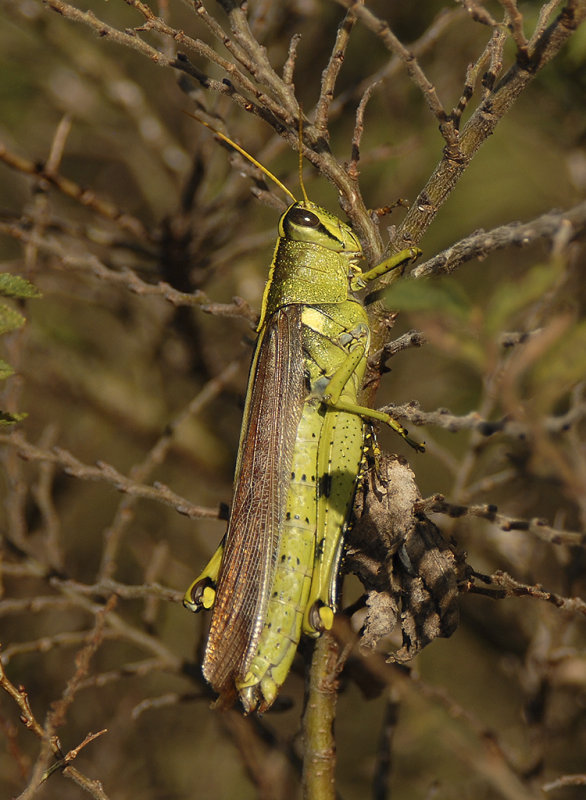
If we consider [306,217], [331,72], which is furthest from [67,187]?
[331,72]

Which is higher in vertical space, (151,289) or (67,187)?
(67,187)

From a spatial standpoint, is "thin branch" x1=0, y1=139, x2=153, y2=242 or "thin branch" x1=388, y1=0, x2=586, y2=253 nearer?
"thin branch" x1=388, y1=0, x2=586, y2=253

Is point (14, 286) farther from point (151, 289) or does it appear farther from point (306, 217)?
point (306, 217)

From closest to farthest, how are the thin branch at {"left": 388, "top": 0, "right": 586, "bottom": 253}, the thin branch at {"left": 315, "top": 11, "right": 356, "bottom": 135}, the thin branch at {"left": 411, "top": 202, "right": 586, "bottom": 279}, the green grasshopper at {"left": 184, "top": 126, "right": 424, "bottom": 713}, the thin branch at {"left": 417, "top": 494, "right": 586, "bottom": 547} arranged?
the thin branch at {"left": 411, "top": 202, "right": 586, "bottom": 279}
the thin branch at {"left": 417, "top": 494, "right": 586, "bottom": 547}
the thin branch at {"left": 388, "top": 0, "right": 586, "bottom": 253}
the thin branch at {"left": 315, "top": 11, "right": 356, "bottom": 135}
the green grasshopper at {"left": 184, "top": 126, "right": 424, "bottom": 713}

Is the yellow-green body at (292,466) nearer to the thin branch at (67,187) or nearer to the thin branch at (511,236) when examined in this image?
the thin branch at (511,236)

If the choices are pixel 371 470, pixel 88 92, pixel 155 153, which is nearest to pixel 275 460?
pixel 371 470

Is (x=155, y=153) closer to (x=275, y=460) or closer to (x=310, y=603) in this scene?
(x=275, y=460)

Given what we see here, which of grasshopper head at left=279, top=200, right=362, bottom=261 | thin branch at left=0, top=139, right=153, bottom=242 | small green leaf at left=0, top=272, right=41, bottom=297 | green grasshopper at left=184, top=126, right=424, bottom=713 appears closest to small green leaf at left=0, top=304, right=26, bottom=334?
small green leaf at left=0, top=272, right=41, bottom=297

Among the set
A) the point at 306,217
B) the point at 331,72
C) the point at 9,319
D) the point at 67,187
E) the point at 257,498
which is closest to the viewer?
the point at 9,319

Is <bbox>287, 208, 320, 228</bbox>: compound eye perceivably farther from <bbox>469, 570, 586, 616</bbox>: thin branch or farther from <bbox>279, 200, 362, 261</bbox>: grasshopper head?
<bbox>469, 570, 586, 616</bbox>: thin branch
